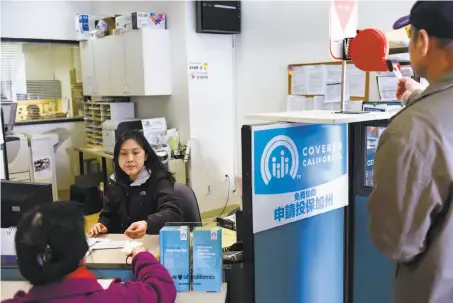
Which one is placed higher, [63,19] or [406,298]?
[63,19]

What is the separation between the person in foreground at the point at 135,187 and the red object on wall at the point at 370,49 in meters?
1.19

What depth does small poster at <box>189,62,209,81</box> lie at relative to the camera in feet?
15.9

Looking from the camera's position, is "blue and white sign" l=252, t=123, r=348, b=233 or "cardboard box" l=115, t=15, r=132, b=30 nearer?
"blue and white sign" l=252, t=123, r=348, b=233

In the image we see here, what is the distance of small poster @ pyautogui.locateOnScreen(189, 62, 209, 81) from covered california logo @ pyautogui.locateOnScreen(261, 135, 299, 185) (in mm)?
3169

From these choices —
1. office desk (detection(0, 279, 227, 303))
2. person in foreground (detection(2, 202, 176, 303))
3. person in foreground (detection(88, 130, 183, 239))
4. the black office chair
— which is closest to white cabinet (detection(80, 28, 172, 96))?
person in foreground (detection(88, 130, 183, 239))

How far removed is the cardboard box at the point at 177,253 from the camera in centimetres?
165

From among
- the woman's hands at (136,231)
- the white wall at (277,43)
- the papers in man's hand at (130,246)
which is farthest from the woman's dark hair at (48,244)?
the white wall at (277,43)

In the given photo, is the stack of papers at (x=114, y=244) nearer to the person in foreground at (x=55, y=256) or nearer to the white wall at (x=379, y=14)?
the person in foreground at (x=55, y=256)

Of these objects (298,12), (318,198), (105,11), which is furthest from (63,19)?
(318,198)

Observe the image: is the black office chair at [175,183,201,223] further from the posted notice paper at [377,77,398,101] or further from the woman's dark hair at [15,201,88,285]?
the posted notice paper at [377,77,398,101]

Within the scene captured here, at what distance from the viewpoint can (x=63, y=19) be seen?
6043mm

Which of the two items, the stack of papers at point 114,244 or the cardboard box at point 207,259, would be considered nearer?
the cardboard box at point 207,259

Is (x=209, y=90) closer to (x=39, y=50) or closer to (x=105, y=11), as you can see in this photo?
(x=105, y=11)

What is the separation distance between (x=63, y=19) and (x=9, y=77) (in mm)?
1053
